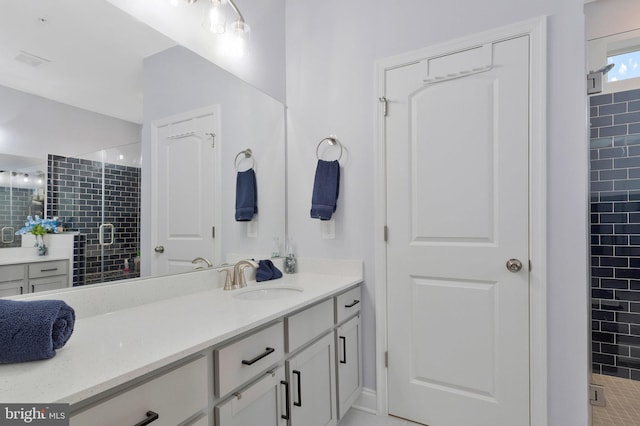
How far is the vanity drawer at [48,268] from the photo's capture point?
3.63 ft

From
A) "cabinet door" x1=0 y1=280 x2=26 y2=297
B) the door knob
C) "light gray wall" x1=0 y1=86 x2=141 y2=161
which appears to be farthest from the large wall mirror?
the door knob

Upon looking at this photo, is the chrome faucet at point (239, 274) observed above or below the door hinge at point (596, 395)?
above

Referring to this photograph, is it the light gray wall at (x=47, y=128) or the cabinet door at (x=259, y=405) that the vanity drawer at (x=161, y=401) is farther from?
the light gray wall at (x=47, y=128)

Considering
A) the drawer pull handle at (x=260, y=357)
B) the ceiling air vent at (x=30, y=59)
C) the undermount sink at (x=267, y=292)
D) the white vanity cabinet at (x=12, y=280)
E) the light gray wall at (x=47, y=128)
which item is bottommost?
the drawer pull handle at (x=260, y=357)

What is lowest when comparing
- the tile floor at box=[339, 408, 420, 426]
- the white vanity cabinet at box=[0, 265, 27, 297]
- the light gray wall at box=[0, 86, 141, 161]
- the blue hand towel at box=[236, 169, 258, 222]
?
the tile floor at box=[339, 408, 420, 426]

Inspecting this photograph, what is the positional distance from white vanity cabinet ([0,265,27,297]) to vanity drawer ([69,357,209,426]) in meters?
0.62

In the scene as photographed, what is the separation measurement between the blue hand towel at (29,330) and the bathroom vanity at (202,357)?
29 mm

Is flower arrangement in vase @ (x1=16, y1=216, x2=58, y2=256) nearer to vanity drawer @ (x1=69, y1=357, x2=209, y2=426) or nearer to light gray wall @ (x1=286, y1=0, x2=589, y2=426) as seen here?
vanity drawer @ (x1=69, y1=357, x2=209, y2=426)

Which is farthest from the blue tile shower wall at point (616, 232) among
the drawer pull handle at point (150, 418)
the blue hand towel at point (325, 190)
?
the drawer pull handle at point (150, 418)

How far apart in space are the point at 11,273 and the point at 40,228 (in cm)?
16

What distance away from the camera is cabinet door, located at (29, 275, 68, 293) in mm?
→ 1103

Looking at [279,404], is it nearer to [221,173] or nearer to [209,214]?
[209,214]

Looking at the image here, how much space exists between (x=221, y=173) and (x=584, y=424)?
217 cm

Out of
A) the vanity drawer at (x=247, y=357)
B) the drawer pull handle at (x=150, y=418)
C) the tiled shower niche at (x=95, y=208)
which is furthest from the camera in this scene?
the tiled shower niche at (x=95, y=208)
